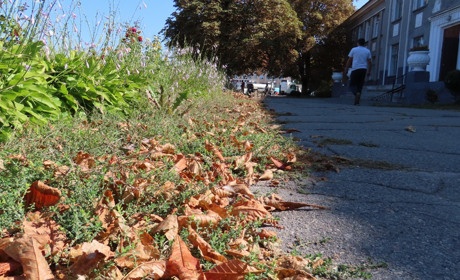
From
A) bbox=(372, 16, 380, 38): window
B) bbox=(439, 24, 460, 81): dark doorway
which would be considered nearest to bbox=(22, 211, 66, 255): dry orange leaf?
bbox=(439, 24, 460, 81): dark doorway

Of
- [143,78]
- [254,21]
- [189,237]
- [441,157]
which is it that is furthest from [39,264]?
[254,21]

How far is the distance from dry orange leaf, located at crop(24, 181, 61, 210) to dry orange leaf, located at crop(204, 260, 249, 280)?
64cm

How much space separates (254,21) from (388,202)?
22323 millimetres

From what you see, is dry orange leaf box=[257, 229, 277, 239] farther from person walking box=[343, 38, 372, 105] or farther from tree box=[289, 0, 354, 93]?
tree box=[289, 0, 354, 93]

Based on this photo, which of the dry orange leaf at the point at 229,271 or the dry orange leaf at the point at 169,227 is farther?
the dry orange leaf at the point at 169,227

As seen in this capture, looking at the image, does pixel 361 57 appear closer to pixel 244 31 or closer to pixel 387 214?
pixel 387 214

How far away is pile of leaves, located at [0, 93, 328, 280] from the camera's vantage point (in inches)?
44.5

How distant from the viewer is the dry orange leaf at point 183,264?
1.13 m

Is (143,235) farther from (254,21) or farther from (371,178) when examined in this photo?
(254,21)

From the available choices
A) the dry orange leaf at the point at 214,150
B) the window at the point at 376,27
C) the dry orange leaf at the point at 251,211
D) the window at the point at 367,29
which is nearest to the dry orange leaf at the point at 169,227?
the dry orange leaf at the point at 251,211

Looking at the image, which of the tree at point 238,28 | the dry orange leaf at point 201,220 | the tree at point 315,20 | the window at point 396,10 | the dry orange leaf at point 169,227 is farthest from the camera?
the tree at point 315,20

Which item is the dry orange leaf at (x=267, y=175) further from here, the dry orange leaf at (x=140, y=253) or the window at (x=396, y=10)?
the window at (x=396, y=10)

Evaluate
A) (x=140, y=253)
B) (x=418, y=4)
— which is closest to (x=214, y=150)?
(x=140, y=253)

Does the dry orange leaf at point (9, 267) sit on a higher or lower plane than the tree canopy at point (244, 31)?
lower
